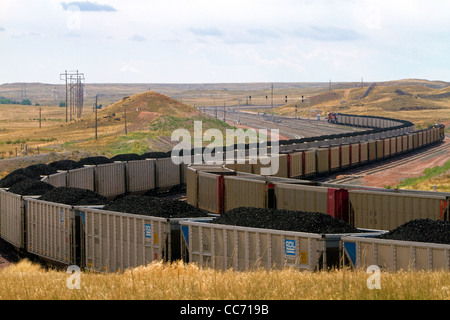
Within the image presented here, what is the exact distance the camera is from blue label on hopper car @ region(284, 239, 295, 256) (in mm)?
18438

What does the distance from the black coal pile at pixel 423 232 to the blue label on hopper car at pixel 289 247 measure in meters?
2.48

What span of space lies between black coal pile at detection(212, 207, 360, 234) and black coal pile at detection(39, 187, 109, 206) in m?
7.30

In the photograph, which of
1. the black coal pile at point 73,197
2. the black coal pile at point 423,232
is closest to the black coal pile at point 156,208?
the black coal pile at point 73,197

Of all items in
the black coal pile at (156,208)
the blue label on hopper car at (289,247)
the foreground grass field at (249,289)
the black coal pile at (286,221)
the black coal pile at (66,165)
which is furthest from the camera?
the black coal pile at (66,165)

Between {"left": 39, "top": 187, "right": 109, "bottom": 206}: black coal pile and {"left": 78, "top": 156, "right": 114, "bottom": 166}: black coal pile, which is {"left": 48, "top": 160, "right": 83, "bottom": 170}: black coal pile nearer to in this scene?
{"left": 78, "top": 156, "right": 114, "bottom": 166}: black coal pile

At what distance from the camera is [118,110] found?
155750 mm

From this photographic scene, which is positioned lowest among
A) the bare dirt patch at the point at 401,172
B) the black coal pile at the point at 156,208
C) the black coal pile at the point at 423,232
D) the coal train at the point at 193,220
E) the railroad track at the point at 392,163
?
the bare dirt patch at the point at 401,172

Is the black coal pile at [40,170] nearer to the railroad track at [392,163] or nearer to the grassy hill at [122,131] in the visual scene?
the railroad track at [392,163]

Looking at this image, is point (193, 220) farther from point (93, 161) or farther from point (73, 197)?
point (93, 161)

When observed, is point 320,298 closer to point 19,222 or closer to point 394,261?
point 394,261

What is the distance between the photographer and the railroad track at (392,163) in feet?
194

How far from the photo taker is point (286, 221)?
66.4ft

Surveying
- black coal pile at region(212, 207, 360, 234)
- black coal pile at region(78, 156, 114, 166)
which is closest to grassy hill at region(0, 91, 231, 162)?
black coal pile at region(78, 156, 114, 166)
